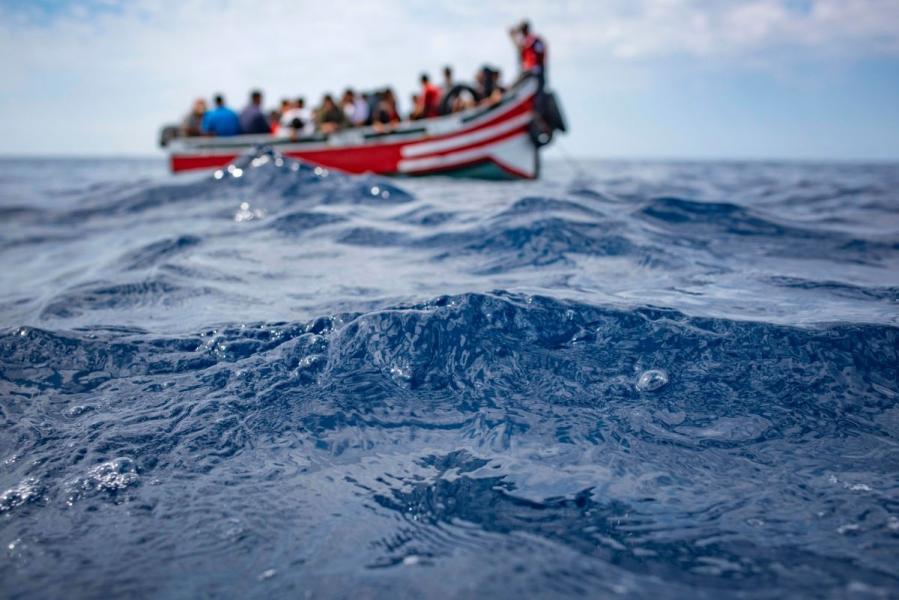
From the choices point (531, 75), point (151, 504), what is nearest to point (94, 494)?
point (151, 504)

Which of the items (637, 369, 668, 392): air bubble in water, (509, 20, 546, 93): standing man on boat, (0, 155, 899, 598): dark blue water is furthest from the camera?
(509, 20, 546, 93): standing man on boat

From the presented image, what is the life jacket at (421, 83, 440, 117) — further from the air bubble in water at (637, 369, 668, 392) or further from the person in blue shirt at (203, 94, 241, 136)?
the air bubble in water at (637, 369, 668, 392)

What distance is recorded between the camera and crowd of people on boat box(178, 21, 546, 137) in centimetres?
1414

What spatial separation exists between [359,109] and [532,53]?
4344 millimetres

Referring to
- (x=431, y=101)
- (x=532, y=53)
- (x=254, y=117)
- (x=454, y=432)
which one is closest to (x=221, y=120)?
(x=254, y=117)

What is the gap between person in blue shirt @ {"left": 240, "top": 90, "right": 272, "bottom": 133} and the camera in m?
14.7

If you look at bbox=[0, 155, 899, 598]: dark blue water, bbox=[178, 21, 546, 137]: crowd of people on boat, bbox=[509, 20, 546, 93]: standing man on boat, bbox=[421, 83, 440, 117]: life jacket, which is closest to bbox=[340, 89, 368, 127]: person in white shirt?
bbox=[178, 21, 546, 137]: crowd of people on boat

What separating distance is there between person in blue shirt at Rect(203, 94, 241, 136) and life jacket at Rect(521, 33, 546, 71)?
22.9 feet

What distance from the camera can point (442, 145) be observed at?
1350cm

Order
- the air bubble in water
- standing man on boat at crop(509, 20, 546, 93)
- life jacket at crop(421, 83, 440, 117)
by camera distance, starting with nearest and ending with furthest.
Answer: the air bubble in water, standing man on boat at crop(509, 20, 546, 93), life jacket at crop(421, 83, 440, 117)

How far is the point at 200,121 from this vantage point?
1661 centimetres

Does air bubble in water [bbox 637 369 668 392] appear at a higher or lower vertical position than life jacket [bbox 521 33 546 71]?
lower

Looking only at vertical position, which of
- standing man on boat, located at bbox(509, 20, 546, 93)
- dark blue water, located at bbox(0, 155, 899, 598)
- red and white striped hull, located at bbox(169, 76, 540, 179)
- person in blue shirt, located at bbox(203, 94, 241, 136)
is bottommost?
dark blue water, located at bbox(0, 155, 899, 598)

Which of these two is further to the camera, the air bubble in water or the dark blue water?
the air bubble in water
